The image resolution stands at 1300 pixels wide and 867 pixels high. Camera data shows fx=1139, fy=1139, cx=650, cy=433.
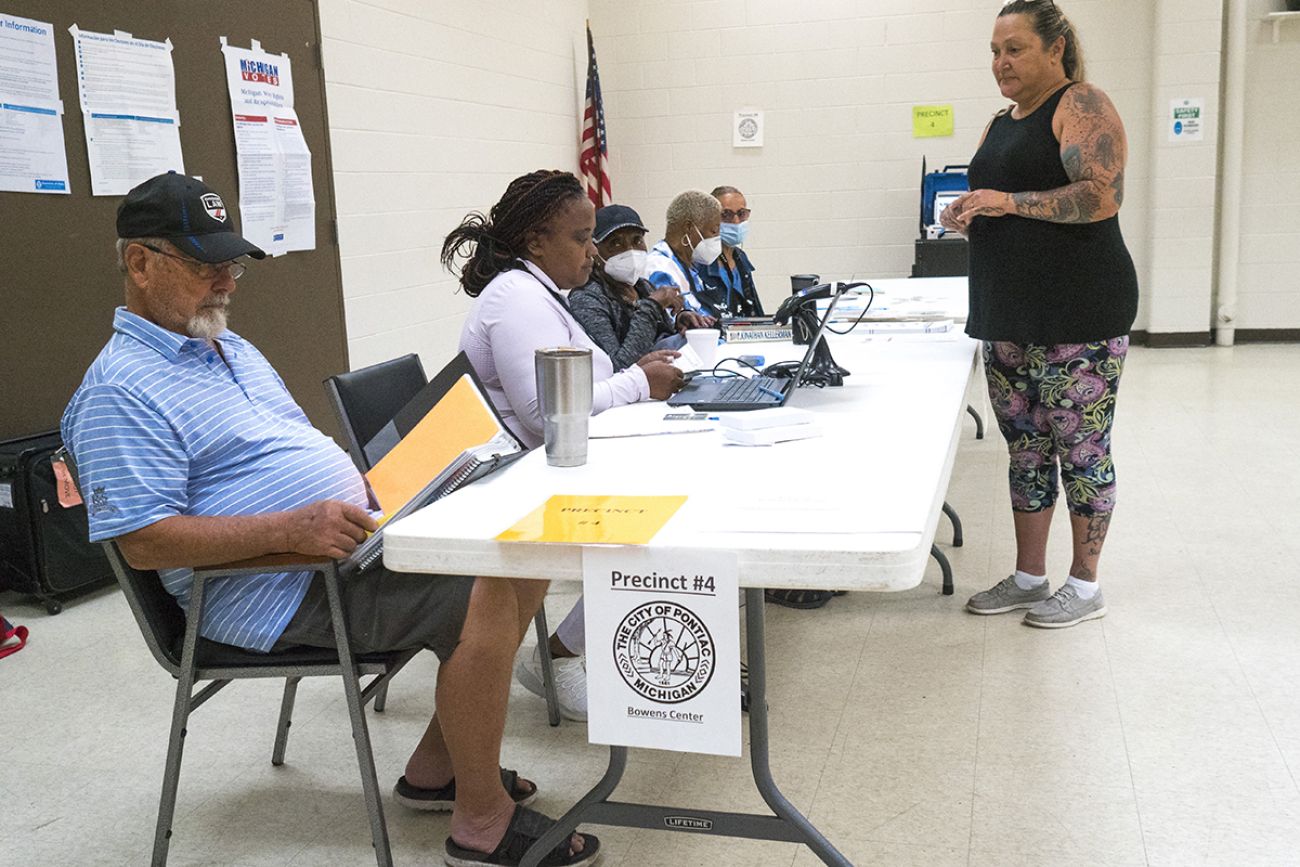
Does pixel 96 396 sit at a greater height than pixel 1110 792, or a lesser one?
greater

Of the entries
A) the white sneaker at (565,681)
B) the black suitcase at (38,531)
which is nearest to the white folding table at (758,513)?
the white sneaker at (565,681)

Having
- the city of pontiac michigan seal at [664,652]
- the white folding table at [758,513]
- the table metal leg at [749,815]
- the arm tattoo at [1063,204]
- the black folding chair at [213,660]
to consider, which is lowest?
the table metal leg at [749,815]

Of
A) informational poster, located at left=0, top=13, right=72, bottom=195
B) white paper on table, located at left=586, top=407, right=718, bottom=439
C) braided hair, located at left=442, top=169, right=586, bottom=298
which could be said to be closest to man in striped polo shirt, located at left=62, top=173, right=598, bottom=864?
white paper on table, located at left=586, top=407, right=718, bottom=439

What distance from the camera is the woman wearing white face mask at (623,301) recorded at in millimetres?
2990

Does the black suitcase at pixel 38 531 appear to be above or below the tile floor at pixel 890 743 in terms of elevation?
above

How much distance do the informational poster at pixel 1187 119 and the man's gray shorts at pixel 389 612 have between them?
6388 millimetres

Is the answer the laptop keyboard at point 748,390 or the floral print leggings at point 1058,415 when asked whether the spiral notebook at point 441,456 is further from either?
the floral print leggings at point 1058,415

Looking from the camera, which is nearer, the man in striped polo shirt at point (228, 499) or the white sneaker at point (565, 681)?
the man in striped polo shirt at point (228, 499)

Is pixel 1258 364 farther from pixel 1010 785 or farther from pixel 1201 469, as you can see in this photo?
pixel 1010 785

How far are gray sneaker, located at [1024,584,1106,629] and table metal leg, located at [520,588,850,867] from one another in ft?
4.37

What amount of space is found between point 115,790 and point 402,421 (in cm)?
95

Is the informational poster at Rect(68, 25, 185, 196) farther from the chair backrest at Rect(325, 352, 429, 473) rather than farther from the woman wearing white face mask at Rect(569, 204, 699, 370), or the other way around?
the chair backrest at Rect(325, 352, 429, 473)

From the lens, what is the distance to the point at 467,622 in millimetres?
1744

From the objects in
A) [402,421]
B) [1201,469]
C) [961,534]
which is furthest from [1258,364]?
[402,421]
